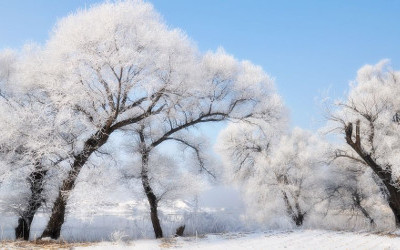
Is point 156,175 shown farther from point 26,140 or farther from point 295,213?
point 295,213

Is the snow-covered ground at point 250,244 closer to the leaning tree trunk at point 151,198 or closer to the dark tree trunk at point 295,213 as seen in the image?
the leaning tree trunk at point 151,198

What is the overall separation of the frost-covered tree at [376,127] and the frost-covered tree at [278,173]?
3.68 metres

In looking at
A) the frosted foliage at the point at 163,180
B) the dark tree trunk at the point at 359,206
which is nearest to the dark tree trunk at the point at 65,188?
the frosted foliage at the point at 163,180

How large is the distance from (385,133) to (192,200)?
36.2ft

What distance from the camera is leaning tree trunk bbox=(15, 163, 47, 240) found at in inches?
511

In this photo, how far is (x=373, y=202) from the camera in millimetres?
22344

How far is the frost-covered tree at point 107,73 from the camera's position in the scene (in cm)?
1089

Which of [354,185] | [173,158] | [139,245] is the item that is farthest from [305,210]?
[139,245]

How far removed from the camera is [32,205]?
13227 mm

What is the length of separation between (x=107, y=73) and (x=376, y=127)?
14179 mm

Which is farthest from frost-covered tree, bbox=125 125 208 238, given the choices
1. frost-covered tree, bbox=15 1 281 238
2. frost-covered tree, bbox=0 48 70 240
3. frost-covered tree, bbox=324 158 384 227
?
frost-covered tree, bbox=324 158 384 227

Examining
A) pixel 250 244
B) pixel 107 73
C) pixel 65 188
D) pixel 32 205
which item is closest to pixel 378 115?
pixel 250 244

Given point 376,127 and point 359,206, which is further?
point 359,206

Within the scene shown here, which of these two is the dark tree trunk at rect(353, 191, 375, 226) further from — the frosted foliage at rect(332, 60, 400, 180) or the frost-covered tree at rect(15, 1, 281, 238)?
the frost-covered tree at rect(15, 1, 281, 238)
